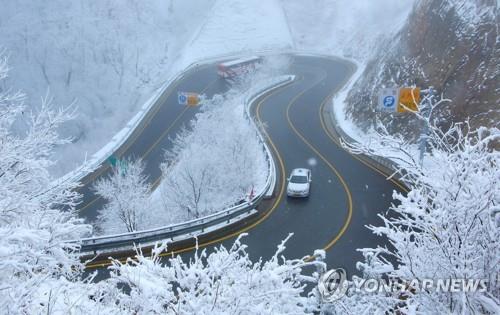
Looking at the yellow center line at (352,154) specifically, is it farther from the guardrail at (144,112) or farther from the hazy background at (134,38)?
the hazy background at (134,38)

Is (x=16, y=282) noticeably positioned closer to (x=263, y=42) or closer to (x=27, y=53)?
(x=263, y=42)

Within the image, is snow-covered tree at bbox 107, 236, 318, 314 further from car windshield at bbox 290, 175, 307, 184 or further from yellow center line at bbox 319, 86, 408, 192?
yellow center line at bbox 319, 86, 408, 192

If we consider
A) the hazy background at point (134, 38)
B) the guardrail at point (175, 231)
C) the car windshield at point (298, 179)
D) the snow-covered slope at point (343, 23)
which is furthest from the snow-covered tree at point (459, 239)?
the hazy background at point (134, 38)

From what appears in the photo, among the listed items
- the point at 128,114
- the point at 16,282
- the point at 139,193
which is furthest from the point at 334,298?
the point at 128,114

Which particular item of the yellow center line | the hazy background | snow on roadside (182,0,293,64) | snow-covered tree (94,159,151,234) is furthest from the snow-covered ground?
snow-covered tree (94,159,151,234)

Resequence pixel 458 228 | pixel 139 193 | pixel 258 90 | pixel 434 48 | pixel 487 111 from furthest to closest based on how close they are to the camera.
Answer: pixel 258 90 → pixel 434 48 → pixel 139 193 → pixel 487 111 → pixel 458 228

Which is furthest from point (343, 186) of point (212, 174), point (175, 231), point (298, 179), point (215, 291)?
point (215, 291)

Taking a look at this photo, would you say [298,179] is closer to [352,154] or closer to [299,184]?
[299,184]
